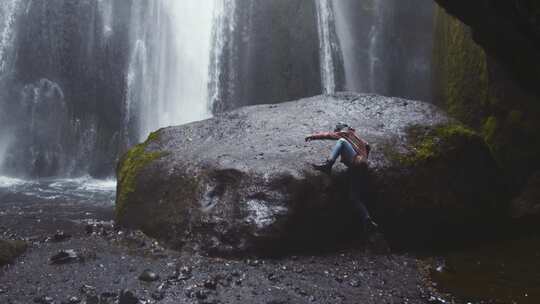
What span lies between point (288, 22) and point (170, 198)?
1637 cm

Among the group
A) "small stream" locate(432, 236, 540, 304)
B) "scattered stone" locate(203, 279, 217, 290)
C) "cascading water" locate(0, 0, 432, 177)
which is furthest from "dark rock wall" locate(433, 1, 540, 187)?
"cascading water" locate(0, 0, 432, 177)

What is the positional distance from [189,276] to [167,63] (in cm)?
2062

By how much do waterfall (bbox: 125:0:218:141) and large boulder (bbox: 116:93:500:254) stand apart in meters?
14.5

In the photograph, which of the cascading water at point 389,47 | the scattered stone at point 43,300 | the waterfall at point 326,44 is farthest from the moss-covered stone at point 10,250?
the cascading water at point 389,47

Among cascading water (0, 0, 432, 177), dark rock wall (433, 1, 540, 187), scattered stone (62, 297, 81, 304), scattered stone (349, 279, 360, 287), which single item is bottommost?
scattered stone (62, 297, 81, 304)

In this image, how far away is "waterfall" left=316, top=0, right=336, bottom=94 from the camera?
64.7 ft

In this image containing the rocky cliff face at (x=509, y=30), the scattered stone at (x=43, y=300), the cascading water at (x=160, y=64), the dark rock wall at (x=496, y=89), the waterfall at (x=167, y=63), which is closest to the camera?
the scattered stone at (x=43, y=300)

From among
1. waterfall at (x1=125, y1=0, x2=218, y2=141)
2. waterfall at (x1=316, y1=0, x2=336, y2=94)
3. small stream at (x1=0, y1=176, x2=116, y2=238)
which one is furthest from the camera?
waterfall at (x1=125, y1=0, x2=218, y2=141)

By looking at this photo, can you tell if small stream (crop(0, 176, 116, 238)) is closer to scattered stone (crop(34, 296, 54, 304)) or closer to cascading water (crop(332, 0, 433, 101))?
scattered stone (crop(34, 296, 54, 304))

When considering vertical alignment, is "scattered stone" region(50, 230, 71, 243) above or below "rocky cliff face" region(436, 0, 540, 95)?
below

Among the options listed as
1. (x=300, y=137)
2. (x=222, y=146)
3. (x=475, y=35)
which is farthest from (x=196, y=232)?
(x=475, y=35)

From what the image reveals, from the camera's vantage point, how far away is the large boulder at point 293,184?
5891 millimetres

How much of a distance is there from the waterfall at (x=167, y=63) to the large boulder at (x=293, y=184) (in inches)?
569

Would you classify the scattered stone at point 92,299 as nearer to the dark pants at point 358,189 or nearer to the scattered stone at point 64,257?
the scattered stone at point 64,257
